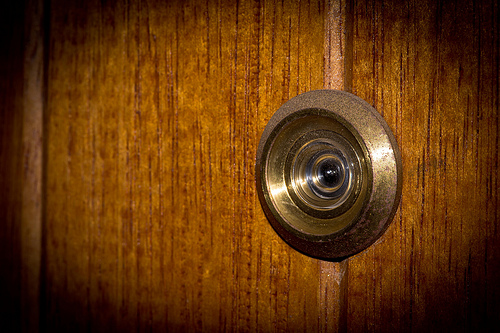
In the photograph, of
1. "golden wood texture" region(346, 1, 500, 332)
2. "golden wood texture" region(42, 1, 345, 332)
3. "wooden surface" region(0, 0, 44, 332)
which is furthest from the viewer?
"wooden surface" region(0, 0, 44, 332)

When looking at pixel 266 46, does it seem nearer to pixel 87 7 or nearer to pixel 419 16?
pixel 419 16

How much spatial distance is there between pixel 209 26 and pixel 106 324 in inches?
33.1

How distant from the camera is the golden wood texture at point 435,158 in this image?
53 centimetres

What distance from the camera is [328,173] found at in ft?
2.00

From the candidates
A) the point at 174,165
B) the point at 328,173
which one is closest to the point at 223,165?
the point at 174,165

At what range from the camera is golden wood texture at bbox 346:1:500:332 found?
0.53 metres

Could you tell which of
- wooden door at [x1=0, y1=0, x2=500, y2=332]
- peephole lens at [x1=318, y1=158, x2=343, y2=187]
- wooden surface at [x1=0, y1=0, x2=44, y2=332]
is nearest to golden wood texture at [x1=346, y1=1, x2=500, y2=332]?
wooden door at [x1=0, y1=0, x2=500, y2=332]

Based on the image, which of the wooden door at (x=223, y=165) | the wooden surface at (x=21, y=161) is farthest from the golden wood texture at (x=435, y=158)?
the wooden surface at (x=21, y=161)

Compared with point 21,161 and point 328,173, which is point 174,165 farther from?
point 21,161

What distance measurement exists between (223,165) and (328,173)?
9.7 inches

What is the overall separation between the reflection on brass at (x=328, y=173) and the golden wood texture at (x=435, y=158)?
60mm

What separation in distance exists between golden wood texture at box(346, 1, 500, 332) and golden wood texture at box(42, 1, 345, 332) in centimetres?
7

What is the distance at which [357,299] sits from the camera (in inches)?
24.4

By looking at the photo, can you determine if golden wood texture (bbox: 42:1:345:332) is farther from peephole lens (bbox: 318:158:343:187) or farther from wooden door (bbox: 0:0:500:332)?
peephole lens (bbox: 318:158:343:187)
